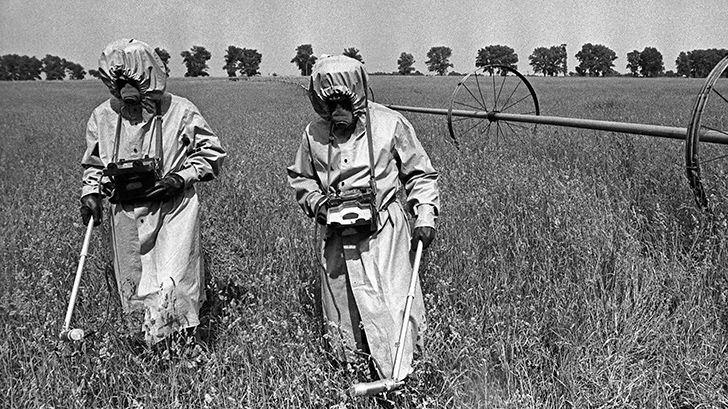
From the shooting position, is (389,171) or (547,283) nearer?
(389,171)

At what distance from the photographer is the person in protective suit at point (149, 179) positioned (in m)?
2.63

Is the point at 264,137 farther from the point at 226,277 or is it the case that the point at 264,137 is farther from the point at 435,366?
the point at 435,366

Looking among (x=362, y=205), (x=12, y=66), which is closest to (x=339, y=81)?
(x=362, y=205)

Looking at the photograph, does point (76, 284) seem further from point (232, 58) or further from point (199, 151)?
point (232, 58)

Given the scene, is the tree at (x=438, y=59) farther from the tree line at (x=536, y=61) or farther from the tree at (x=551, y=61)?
the tree at (x=551, y=61)

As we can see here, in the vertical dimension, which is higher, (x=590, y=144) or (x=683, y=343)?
(x=590, y=144)

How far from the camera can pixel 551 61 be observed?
67312 millimetres

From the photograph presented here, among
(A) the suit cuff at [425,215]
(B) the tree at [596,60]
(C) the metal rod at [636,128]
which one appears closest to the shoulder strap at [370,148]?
(A) the suit cuff at [425,215]

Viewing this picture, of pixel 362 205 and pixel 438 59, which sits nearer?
pixel 362 205

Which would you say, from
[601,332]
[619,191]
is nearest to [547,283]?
[601,332]

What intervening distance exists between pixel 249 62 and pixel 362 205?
313 feet

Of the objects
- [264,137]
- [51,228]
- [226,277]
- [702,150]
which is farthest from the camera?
[264,137]

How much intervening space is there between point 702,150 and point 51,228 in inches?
232

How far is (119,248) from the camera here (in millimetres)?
2781
